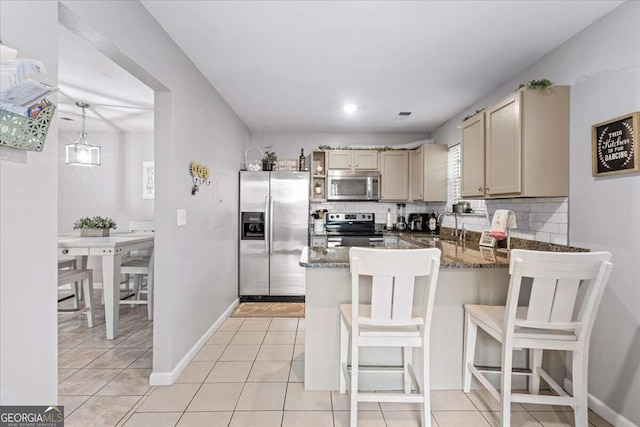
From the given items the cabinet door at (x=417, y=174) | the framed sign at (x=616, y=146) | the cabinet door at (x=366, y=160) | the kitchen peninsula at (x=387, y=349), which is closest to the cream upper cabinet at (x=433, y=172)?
the cabinet door at (x=417, y=174)

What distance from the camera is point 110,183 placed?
199 inches

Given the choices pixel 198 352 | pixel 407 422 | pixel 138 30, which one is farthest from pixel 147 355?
pixel 138 30

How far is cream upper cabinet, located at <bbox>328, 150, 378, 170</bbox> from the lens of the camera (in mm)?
4793

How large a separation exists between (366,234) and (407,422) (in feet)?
9.68

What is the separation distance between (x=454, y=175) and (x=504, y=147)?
1.83 metres

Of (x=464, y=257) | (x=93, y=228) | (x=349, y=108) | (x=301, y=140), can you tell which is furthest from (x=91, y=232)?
(x=464, y=257)

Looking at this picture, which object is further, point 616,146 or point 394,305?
point 616,146

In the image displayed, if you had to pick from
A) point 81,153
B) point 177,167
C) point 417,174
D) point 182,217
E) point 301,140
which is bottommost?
point 182,217

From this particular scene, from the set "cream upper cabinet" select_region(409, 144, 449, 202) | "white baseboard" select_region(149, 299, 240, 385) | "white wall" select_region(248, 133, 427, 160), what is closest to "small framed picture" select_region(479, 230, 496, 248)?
"cream upper cabinet" select_region(409, 144, 449, 202)

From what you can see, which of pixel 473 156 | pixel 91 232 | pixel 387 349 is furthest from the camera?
pixel 91 232

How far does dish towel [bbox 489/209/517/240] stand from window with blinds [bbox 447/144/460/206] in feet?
4.52

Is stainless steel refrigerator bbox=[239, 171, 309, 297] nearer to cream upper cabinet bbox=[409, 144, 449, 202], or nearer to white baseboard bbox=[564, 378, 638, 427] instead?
cream upper cabinet bbox=[409, 144, 449, 202]

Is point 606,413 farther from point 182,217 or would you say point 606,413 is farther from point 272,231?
point 272,231

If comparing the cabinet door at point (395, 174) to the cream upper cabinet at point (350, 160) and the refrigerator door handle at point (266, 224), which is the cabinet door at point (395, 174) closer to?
the cream upper cabinet at point (350, 160)
